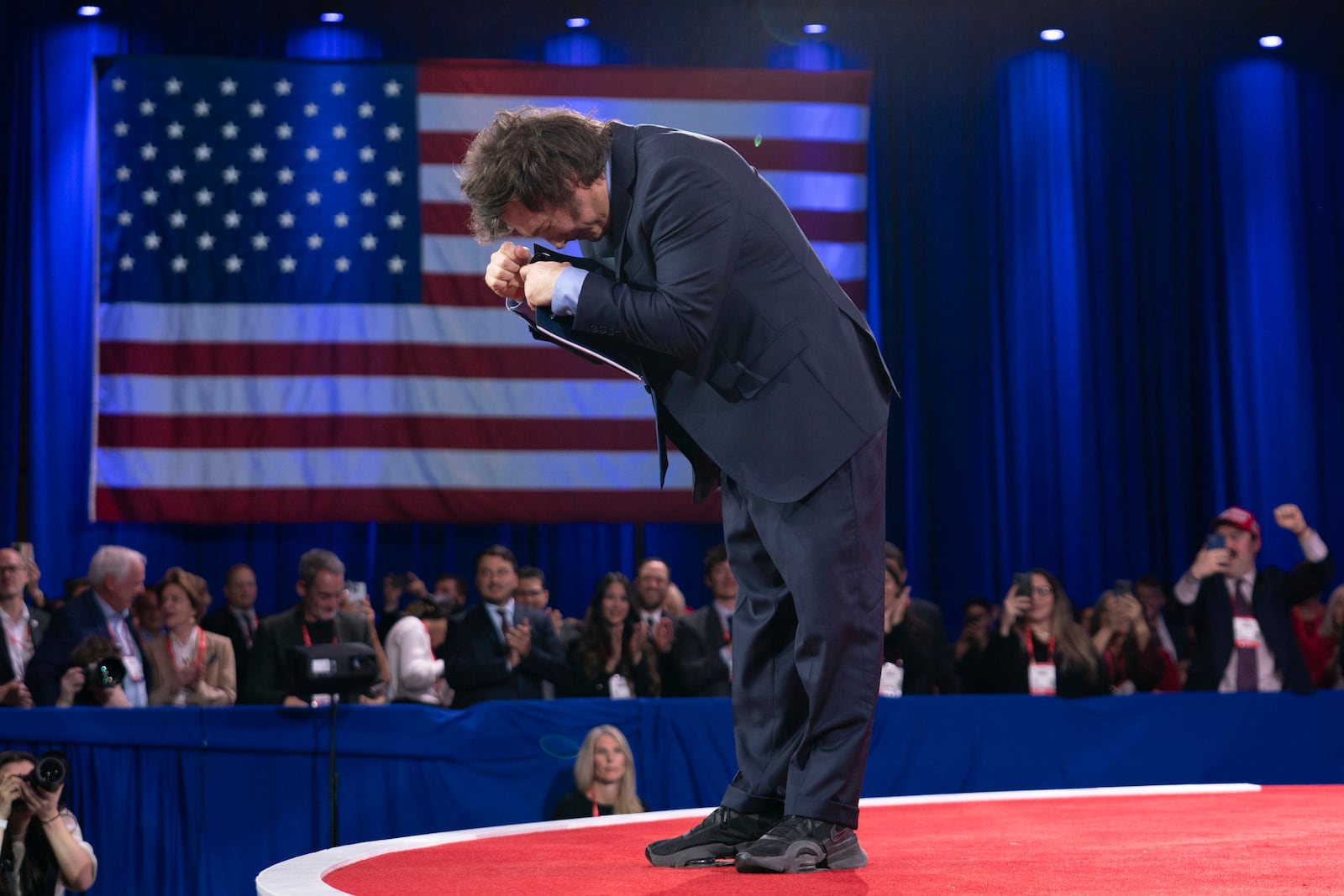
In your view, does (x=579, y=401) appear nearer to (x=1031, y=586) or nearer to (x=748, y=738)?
(x=1031, y=586)

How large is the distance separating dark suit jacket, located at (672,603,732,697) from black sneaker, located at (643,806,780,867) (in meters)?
3.68

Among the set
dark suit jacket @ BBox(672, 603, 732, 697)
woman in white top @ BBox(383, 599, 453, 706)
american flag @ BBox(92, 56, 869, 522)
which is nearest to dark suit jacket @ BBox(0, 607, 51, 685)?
woman in white top @ BBox(383, 599, 453, 706)

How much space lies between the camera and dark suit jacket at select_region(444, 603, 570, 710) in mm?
5547

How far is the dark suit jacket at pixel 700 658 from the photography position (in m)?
5.75

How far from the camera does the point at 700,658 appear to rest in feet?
19.1

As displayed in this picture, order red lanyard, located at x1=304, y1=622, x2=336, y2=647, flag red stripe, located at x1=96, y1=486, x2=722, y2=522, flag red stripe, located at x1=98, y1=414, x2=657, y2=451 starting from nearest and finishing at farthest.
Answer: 1. red lanyard, located at x1=304, y1=622, x2=336, y2=647
2. flag red stripe, located at x1=96, y1=486, x2=722, y2=522
3. flag red stripe, located at x1=98, y1=414, x2=657, y2=451

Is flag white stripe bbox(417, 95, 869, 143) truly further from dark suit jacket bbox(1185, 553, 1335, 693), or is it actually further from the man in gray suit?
the man in gray suit

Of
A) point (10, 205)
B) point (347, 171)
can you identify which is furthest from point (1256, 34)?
point (10, 205)

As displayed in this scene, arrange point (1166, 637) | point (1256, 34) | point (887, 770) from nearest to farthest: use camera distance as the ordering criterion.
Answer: point (887, 770) < point (1166, 637) < point (1256, 34)

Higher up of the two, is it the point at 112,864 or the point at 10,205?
the point at 10,205

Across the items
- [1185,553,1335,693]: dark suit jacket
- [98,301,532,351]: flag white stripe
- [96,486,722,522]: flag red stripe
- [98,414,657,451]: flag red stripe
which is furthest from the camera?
[98,301,532,351]: flag white stripe

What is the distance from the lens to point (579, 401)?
330 inches

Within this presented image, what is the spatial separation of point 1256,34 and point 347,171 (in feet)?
20.4

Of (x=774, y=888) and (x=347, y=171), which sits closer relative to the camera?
(x=774, y=888)
